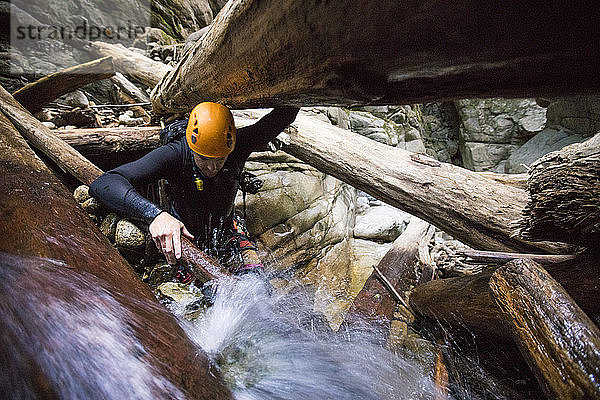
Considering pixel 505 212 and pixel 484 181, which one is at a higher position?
pixel 484 181

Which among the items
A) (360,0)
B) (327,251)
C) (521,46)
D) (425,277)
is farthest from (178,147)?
(327,251)

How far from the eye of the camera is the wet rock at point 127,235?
Answer: 2435 mm

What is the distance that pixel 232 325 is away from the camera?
186 cm

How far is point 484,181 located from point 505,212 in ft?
1.12

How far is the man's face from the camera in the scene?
8.68 feet

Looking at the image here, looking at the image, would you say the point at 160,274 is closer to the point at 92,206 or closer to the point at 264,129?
the point at 92,206

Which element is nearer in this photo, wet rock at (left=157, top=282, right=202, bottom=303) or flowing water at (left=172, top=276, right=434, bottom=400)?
flowing water at (left=172, top=276, right=434, bottom=400)

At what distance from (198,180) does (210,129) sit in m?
0.65

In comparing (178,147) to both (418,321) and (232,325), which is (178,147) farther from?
(418,321)

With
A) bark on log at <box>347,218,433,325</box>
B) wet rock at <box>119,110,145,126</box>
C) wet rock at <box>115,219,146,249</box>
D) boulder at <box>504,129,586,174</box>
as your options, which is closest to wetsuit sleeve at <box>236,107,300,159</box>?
wet rock at <box>115,219,146,249</box>

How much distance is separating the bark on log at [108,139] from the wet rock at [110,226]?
157 centimetres

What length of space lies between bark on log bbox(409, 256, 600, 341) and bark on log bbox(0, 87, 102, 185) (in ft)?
11.7

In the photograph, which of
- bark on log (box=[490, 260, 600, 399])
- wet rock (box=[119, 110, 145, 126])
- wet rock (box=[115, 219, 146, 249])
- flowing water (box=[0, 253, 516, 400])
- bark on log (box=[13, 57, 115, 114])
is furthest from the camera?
wet rock (box=[119, 110, 145, 126])

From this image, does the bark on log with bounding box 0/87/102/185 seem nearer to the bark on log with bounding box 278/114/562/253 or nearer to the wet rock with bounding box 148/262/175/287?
the wet rock with bounding box 148/262/175/287
